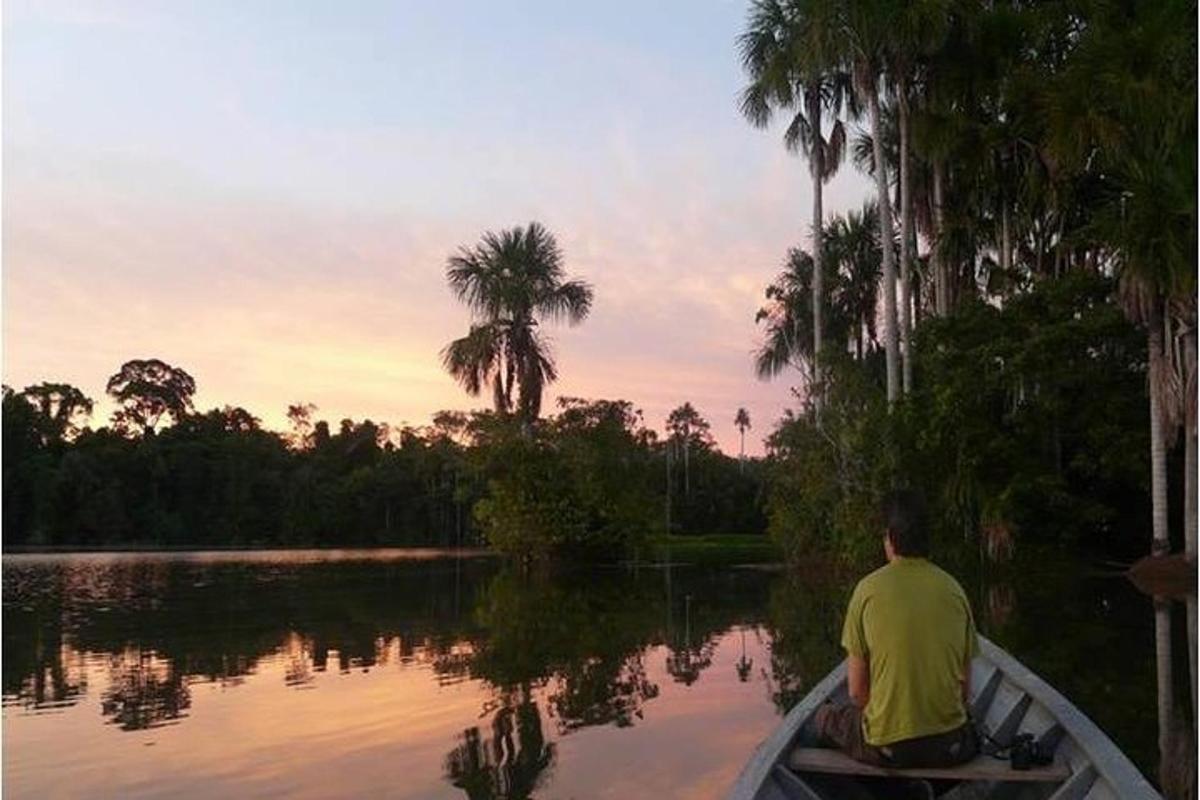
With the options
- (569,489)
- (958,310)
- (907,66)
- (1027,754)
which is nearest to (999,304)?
(958,310)

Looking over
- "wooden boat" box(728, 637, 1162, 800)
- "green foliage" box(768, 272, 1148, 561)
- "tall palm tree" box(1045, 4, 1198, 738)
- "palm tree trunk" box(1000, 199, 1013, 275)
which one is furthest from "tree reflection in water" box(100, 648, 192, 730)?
"palm tree trunk" box(1000, 199, 1013, 275)

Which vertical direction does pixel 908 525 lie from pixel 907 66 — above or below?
below

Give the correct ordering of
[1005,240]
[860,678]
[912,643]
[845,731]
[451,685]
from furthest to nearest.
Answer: [1005,240], [451,685], [845,731], [860,678], [912,643]

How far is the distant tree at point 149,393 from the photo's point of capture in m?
89.6

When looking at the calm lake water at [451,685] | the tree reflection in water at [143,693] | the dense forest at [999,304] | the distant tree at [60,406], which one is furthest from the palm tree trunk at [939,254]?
the distant tree at [60,406]

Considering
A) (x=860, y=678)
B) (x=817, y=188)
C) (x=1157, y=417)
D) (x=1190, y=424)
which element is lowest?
(x=860, y=678)

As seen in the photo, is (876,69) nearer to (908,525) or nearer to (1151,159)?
(1151,159)

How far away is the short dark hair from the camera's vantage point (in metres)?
5.00

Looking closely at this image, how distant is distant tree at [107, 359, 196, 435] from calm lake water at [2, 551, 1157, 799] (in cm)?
6935

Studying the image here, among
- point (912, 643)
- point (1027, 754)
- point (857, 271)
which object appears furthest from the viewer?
point (857, 271)

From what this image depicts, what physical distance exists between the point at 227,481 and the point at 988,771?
271 feet

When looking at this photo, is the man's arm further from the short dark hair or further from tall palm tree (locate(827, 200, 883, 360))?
tall palm tree (locate(827, 200, 883, 360))

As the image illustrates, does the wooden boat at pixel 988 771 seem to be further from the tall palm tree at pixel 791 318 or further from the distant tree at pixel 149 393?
the distant tree at pixel 149 393

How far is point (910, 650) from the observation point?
195 inches
